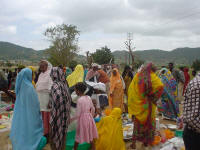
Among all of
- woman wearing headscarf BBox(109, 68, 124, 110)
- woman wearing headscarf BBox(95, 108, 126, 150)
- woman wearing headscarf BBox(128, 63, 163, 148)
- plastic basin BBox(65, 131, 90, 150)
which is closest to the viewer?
woman wearing headscarf BBox(95, 108, 126, 150)

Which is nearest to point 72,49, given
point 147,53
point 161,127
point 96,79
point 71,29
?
point 71,29

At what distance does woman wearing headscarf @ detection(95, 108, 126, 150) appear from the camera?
349 centimetres

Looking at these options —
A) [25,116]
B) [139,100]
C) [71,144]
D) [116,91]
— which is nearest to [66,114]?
[25,116]

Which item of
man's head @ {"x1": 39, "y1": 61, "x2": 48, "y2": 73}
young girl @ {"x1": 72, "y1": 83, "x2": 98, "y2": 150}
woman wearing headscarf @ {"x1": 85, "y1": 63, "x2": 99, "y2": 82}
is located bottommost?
young girl @ {"x1": 72, "y1": 83, "x2": 98, "y2": 150}

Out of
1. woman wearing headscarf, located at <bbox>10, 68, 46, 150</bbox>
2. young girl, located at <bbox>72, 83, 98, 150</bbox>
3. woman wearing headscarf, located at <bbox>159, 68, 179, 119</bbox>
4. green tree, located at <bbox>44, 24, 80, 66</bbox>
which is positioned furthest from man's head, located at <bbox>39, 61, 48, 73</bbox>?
green tree, located at <bbox>44, 24, 80, 66</bbox>

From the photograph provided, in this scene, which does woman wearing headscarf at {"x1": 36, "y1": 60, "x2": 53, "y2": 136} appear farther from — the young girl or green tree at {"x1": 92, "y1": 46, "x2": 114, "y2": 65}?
green tree at {"x1": 92, "y1": 46, "x2": 114, "y2": 65}

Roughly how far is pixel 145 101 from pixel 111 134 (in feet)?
3.11

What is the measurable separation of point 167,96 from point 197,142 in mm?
3663

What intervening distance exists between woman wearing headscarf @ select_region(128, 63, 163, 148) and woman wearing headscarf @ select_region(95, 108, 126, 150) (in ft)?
1.48

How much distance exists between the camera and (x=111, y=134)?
3.50 m

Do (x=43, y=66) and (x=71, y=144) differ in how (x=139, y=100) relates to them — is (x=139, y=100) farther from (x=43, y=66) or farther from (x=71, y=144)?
(x=43, y=66)

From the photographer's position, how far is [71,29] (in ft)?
109

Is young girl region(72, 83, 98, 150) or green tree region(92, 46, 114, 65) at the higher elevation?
green tree region(92, 46, 114, 65)

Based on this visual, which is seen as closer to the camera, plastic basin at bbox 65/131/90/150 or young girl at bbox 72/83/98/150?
young girl at bbox 72/83/98/150
